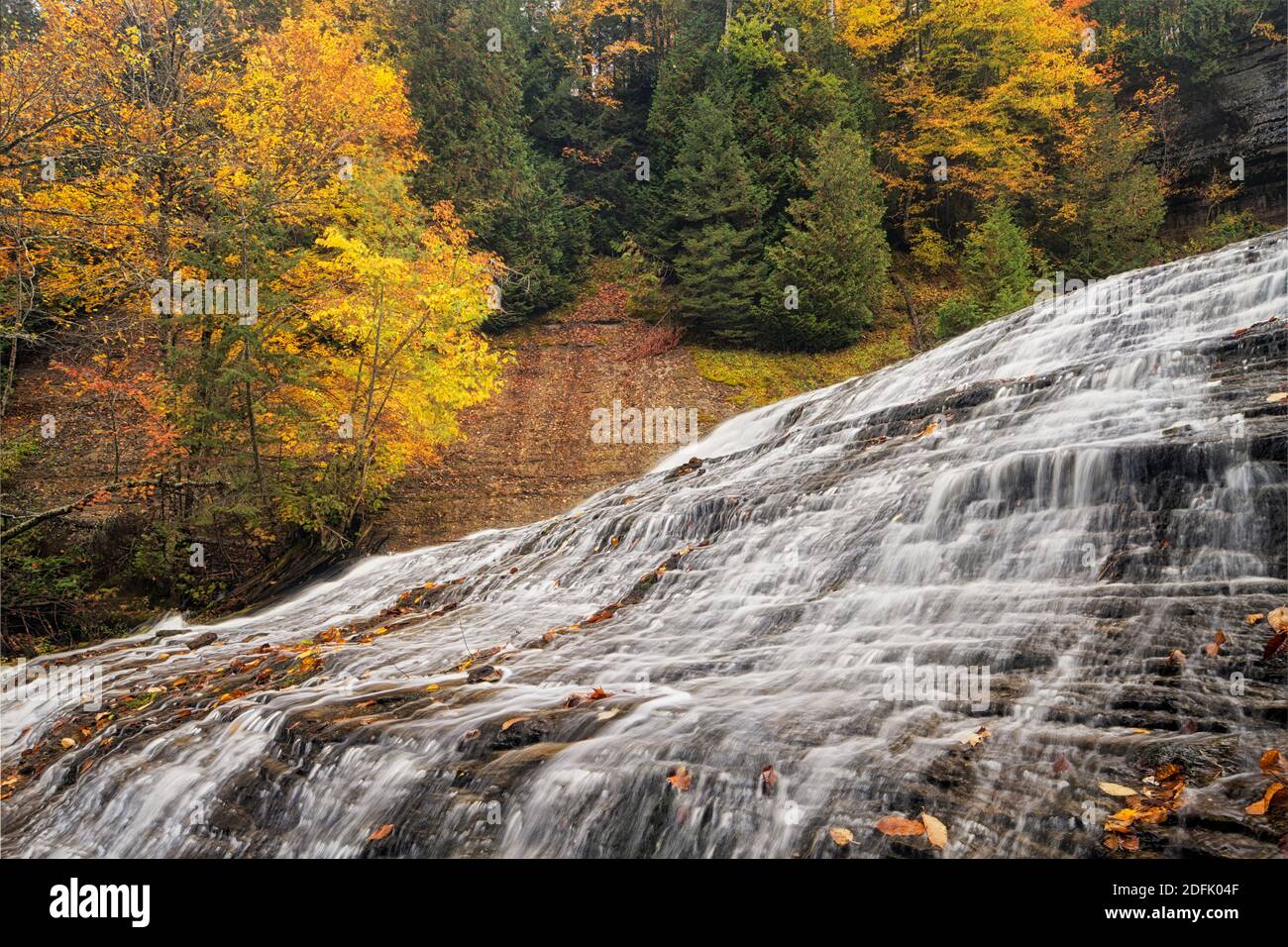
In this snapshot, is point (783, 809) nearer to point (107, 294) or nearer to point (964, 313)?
point (107, 294)

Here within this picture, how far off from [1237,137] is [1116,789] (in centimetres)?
3132

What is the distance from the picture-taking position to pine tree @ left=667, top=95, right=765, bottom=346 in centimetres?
2105

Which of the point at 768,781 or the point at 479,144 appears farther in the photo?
the point at 479,144

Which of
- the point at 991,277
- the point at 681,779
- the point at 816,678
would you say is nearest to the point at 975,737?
the point at 816,678

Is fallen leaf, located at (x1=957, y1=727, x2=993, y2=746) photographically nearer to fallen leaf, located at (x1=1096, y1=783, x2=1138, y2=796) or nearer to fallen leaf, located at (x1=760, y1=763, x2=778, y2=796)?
fallen leaf, located at (x1=1096, y1=783, x2=1138, y2=796)

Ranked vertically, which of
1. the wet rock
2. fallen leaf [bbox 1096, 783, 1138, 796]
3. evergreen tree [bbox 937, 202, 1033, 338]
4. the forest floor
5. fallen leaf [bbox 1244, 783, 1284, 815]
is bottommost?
the wet rock

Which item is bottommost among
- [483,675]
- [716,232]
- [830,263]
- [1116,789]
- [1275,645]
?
[483,675]

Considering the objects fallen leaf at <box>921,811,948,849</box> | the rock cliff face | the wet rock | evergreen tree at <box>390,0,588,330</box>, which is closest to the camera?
fallen leaf at <box>921,811,948,849</box>

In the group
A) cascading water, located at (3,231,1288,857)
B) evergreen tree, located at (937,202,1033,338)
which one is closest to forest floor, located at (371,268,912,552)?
evergreen tree, located at (937,202,1033,338)

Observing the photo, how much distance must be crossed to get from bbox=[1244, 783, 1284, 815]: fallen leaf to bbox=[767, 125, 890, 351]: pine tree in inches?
734

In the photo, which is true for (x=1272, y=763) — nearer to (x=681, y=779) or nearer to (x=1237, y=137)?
(x=681, y=779)

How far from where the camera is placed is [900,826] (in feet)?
9.42

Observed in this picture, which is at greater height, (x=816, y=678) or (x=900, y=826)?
(x=816, y=678)

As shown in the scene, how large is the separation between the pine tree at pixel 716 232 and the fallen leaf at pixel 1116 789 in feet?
61.6
